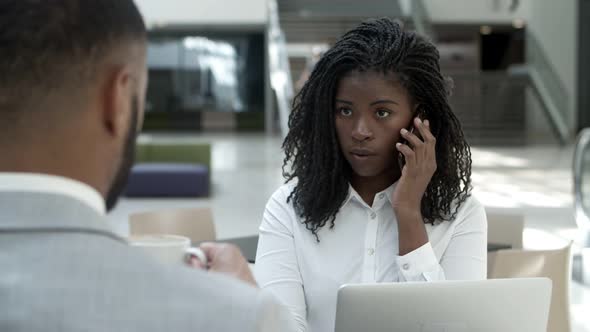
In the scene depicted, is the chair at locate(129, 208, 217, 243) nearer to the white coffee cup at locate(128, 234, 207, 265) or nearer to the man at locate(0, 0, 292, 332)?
the white coffee cup at locate(128, 234, 207, 265)

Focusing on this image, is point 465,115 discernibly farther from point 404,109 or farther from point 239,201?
point 404,109

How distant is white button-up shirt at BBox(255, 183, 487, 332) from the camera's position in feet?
7.29

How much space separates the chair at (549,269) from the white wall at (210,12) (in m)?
20.7

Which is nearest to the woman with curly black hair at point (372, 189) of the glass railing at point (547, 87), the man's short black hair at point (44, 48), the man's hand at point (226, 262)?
the man's hand at point (226, 262)

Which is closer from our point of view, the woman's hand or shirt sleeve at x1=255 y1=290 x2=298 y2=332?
shirt sleeve at x1=255 y1=290 x2=298 y2=332

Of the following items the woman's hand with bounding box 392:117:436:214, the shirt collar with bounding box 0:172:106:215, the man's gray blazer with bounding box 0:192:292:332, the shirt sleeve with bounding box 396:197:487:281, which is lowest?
the shirt sleeve with bounding box 396:197:487:281

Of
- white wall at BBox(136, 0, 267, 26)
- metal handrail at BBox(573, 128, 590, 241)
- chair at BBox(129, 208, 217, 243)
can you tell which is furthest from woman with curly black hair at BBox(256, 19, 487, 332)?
white wall at BBox(136, 0, 267, 26)

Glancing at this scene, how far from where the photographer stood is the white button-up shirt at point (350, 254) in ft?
7.29

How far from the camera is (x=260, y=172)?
45.8ft

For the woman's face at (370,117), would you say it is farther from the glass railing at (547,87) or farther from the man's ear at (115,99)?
the glass railing at (547,87)

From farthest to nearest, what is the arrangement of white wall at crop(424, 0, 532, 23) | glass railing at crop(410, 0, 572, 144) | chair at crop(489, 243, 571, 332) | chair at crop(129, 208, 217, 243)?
white wall at crop(424, 0, 532, 23)
glass railing at crop(410, 0, 572, 144)
chair at crop(129, 208, 217, 243)
chair at crop(489, 243, 571, 332)

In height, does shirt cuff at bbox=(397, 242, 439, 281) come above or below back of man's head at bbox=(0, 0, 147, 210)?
below

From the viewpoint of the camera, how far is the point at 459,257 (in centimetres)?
227

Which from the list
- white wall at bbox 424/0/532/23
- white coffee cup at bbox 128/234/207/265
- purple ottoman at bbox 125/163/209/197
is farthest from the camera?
white wall at bbox 424/0/532/23
